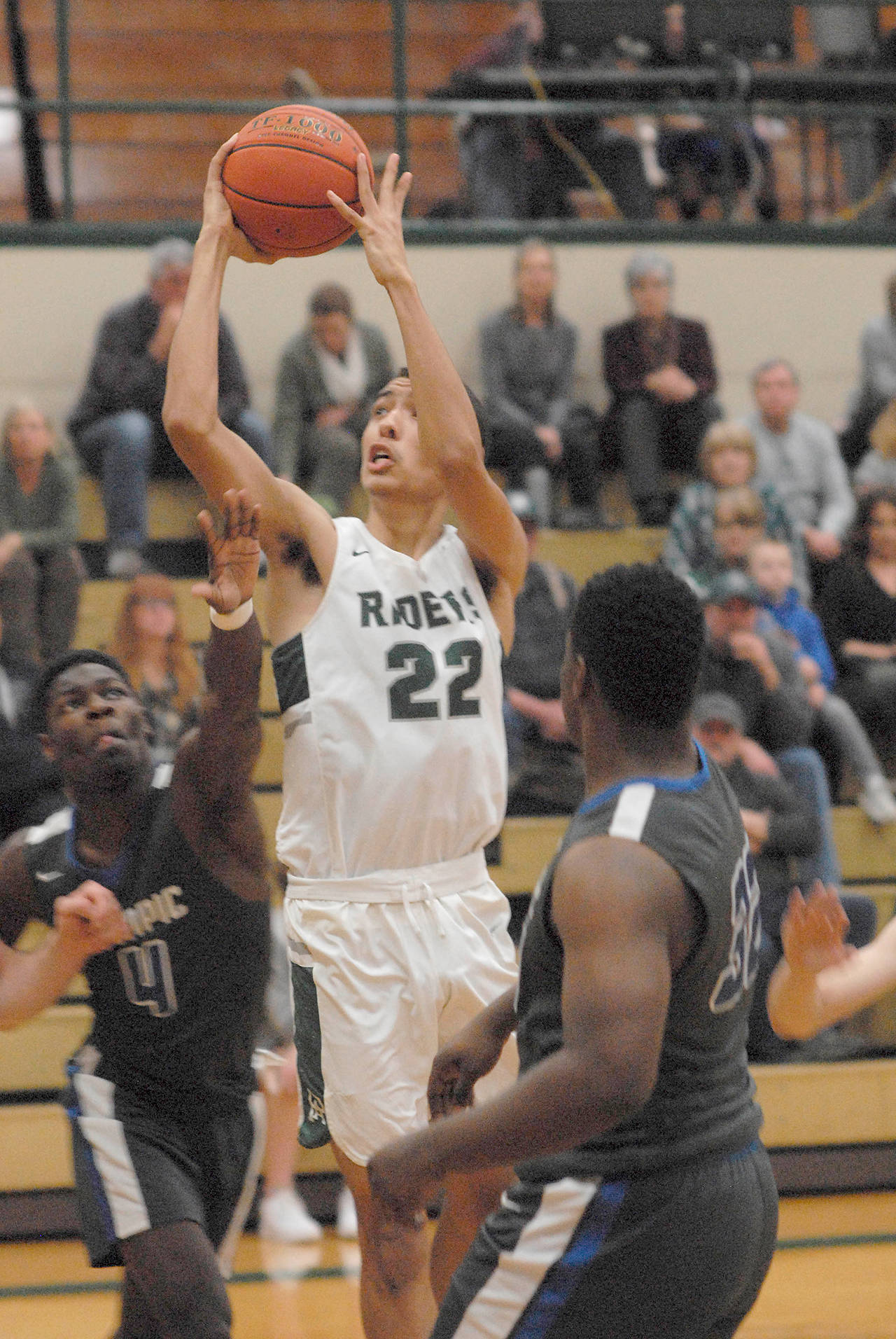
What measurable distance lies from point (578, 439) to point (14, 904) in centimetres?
526

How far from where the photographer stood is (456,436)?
137 inches

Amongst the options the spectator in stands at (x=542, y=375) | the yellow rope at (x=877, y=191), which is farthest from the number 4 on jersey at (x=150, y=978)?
the yellow rope at (x=877, y=191)

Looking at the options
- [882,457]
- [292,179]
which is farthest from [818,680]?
[292,179]

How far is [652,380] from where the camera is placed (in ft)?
27.3

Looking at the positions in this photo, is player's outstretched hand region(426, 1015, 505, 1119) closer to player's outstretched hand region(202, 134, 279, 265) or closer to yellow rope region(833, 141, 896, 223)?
player's outstretched hand region(202, 134, 279, 265)

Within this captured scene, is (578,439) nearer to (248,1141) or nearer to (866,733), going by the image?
(866,733)

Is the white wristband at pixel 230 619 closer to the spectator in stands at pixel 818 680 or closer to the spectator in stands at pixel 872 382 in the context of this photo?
the spectator in stands at pixel 818 680

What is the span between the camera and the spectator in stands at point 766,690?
21.2 ft

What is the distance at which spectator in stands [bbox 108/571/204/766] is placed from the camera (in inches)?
243

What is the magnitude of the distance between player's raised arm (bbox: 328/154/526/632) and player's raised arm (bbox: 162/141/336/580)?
0.89ft

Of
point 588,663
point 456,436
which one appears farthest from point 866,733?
point 588,663

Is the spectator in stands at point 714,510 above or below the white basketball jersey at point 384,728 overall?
below

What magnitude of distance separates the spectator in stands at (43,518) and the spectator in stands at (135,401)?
22 centimetres

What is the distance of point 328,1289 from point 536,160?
641 centimetres
